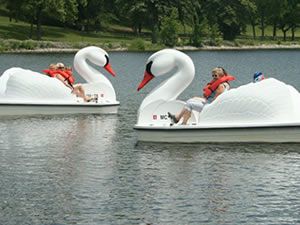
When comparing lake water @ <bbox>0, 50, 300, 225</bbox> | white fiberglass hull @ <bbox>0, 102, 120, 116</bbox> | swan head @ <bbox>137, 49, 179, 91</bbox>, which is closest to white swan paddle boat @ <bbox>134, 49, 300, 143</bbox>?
lake water @ <bbox>0, 50, 300, 225</bbox>

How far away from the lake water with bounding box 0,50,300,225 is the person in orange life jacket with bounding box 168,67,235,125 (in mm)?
780

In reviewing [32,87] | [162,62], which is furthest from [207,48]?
[162,62]

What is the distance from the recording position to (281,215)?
13.5m

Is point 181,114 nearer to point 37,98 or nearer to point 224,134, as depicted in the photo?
point 224,134

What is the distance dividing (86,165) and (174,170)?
1.92 m

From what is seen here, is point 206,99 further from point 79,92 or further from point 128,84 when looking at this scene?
point 128,84

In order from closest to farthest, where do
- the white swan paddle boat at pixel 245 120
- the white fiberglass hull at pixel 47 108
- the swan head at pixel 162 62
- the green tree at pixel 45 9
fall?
the white swan paddle boat at pixel 245 120 < the swan head at pixel 162 62 < the white fiberglass hull at pixel 47 108 < the green tree at pixel 45 9

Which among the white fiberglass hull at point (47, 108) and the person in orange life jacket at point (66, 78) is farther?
the person in orange life jacket at point (66, 78)

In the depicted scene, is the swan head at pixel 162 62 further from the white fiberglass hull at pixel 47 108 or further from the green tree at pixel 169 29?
the green tree at pixel 169 29

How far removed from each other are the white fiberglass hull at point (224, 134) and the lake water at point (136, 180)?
0.24 meters

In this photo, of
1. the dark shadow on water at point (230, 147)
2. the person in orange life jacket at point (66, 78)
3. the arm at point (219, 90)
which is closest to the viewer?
the dark shadow on water at point (230, 147)

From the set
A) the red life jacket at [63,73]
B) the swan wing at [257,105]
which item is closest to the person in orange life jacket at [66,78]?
the red life jacket at [63,73]

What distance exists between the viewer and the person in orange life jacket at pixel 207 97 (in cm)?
2052

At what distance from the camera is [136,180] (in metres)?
16.3
